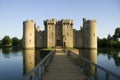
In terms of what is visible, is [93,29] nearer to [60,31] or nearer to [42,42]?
[60,31]

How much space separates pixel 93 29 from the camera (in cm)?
4916

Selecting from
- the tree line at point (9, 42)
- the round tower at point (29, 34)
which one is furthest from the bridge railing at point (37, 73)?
the tree line at point (9, 42)

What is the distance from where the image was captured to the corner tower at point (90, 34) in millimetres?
49000

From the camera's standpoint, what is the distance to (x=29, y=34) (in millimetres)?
48438

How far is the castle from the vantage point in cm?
4872

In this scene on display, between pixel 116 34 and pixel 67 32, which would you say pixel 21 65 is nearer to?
pixel 67 32

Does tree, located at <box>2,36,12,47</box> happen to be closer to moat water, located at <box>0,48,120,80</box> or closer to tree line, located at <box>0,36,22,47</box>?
tree line, located at <box>0,36,22,47</box>

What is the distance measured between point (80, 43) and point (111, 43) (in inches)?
531

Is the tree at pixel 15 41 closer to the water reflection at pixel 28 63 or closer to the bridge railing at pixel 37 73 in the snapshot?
the water reflection at pixel 28 63

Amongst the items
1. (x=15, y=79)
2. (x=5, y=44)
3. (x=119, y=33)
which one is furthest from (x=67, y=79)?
(x=5, y=44)

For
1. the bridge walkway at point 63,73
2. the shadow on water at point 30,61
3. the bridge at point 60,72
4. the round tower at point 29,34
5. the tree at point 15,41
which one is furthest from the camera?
the tree at point 15,41

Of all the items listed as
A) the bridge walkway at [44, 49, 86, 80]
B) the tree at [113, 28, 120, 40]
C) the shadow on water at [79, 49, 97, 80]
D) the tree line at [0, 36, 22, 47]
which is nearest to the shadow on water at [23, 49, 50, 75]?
the shadow on water at [79, 49, 97, 80]

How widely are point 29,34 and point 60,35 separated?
263 inches

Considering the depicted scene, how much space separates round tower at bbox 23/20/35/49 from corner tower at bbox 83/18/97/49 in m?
11.3
